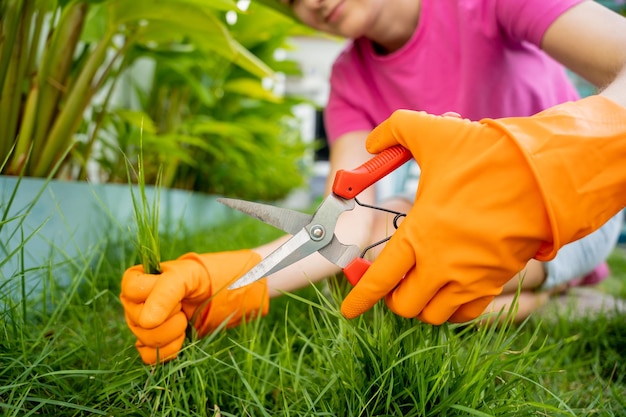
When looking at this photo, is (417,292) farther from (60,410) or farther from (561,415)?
(60,410)

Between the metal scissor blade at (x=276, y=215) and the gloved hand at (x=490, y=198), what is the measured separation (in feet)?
0.28

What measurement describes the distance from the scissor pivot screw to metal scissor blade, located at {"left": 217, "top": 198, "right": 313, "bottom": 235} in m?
0.01

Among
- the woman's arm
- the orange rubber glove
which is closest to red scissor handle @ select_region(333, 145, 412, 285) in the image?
the orange rubber glove

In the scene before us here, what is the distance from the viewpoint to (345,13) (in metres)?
0.90

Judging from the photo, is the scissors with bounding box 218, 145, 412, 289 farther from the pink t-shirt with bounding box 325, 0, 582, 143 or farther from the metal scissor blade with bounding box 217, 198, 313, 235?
the pink t-shirt with bounding box 325, 0, 582, 143

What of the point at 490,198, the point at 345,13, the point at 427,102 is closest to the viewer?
the point at 490,198

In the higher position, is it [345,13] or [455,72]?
[345,13]

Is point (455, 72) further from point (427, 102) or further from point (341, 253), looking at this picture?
A: point (341, 253)

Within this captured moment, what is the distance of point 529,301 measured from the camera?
1050mm

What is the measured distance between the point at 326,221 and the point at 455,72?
59 cm

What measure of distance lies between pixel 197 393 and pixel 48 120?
64 cm

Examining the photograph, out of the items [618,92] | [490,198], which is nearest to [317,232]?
[490,198]

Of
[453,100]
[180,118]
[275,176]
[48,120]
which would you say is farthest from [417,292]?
[275,176]

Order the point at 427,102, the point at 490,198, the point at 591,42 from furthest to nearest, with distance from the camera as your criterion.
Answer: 1. the point at 427,102
2. the point at 591,42
3. the point at 490,198
